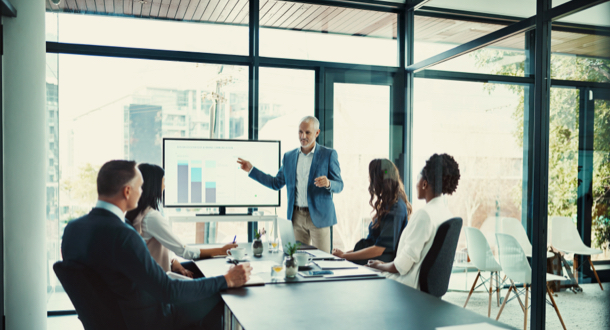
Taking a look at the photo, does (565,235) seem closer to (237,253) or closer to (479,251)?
(479,251)

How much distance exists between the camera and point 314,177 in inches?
175

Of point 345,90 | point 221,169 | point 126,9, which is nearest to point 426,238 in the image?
point 221,169

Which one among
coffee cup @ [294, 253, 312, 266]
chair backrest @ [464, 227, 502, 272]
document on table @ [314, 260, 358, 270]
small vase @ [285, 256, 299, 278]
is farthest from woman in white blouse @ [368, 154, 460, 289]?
chair backrest @ [464, 227, 502, 272]

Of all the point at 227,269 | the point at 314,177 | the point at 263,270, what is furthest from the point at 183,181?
the point at 263,270

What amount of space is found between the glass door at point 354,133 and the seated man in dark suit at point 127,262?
3.14 m

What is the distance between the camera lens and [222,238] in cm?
490

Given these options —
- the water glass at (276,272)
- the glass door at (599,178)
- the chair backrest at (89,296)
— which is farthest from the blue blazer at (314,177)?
the chair backrest at (89,296)

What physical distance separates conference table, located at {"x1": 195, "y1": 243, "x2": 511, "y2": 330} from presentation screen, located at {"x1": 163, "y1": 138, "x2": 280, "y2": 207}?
2.26 meters

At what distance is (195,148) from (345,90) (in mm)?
1815

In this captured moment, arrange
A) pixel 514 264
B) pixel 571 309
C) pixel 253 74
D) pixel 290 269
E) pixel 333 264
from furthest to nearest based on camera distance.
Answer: pixel 253 74 < pixel 514 264 < pixel 571 309 < pixel 333 264 < pixel 290 269

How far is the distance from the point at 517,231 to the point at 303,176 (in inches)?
75.3

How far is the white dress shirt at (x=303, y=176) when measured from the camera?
14.8 ft

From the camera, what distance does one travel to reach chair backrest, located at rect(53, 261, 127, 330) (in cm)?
176

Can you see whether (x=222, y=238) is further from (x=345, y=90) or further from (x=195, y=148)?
(x=345, y=90)
